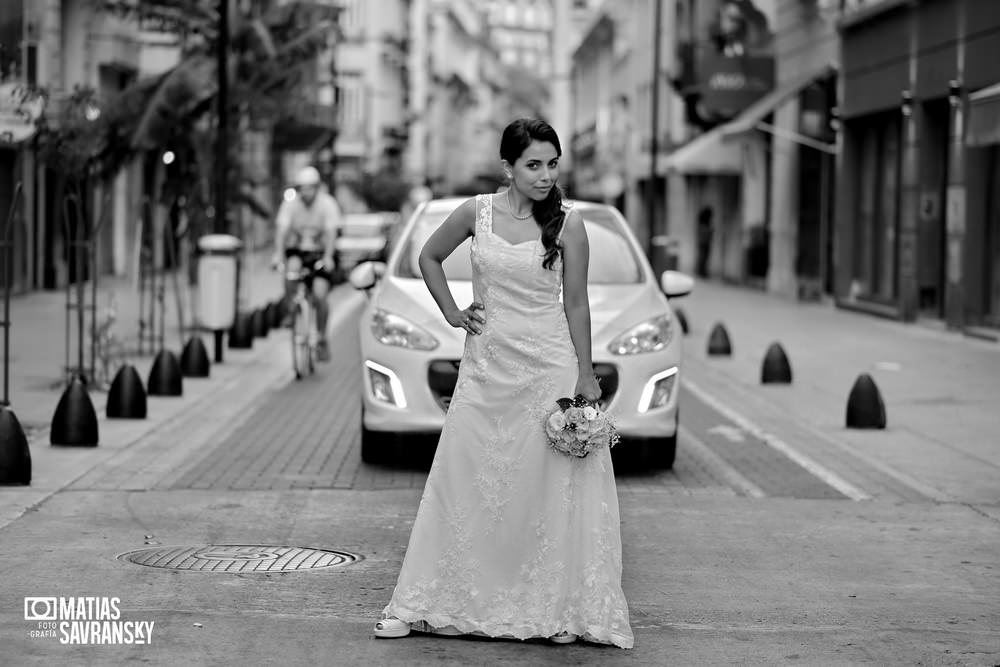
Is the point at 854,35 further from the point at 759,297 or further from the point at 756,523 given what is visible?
the point at 756,523

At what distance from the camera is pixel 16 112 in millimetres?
13547

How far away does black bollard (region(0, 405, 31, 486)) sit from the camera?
9398 millimetres

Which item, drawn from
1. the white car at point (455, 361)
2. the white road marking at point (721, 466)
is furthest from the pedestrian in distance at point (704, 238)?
the white car at point (455, 361)

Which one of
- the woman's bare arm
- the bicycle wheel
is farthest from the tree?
the woman's bare arm

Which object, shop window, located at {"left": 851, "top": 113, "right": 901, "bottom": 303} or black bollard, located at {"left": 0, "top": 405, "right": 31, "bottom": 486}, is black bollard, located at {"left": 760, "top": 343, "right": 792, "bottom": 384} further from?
shop window, located at {"left": 851, "top": 113, "right": 901, "bottom": 303}

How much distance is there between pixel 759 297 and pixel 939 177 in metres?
9.60

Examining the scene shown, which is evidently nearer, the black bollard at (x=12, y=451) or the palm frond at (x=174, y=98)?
the black bollard at (x=12, y=451)

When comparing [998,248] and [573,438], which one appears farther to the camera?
[998,248]

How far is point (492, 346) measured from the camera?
620 centimetres

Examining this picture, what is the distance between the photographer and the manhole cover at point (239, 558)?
24.4 feet

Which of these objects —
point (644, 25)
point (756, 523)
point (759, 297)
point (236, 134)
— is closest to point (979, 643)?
point (756, 523)

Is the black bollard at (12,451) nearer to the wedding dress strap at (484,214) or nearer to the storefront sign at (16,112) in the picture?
the wedding dress strap at (484,214)

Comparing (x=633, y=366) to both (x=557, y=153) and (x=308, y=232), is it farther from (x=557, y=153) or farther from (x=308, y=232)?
(x=308, y=232)

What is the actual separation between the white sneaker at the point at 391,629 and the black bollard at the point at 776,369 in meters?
11.0
